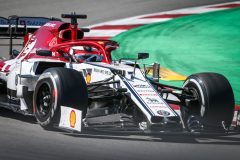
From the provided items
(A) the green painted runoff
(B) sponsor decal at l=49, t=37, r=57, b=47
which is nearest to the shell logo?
(B) sponsor decal at l=49, t=37, r=57, b=47

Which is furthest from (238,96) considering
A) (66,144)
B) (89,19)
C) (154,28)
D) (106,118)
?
(89,19)

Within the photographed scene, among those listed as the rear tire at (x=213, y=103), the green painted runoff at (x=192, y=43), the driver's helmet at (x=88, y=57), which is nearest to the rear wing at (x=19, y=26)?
the driver's helmet at (x=88, y=57)

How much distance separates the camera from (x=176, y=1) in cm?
2055

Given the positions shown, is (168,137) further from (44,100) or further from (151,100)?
(44,100)

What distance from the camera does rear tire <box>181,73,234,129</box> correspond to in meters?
8.93

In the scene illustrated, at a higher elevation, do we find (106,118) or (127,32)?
(127,32)

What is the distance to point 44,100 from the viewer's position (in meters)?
8.83

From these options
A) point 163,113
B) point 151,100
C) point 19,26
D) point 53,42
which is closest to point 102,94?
point 151,100

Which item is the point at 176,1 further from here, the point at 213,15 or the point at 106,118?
the point at 106,118

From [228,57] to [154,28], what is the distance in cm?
314

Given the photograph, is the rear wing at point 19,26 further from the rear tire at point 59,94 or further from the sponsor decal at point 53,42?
the rear tire at point 59,94

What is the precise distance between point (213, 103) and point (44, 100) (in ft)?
6.80

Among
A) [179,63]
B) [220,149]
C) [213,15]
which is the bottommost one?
[220,149]

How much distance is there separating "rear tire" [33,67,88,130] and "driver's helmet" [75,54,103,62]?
120cm
